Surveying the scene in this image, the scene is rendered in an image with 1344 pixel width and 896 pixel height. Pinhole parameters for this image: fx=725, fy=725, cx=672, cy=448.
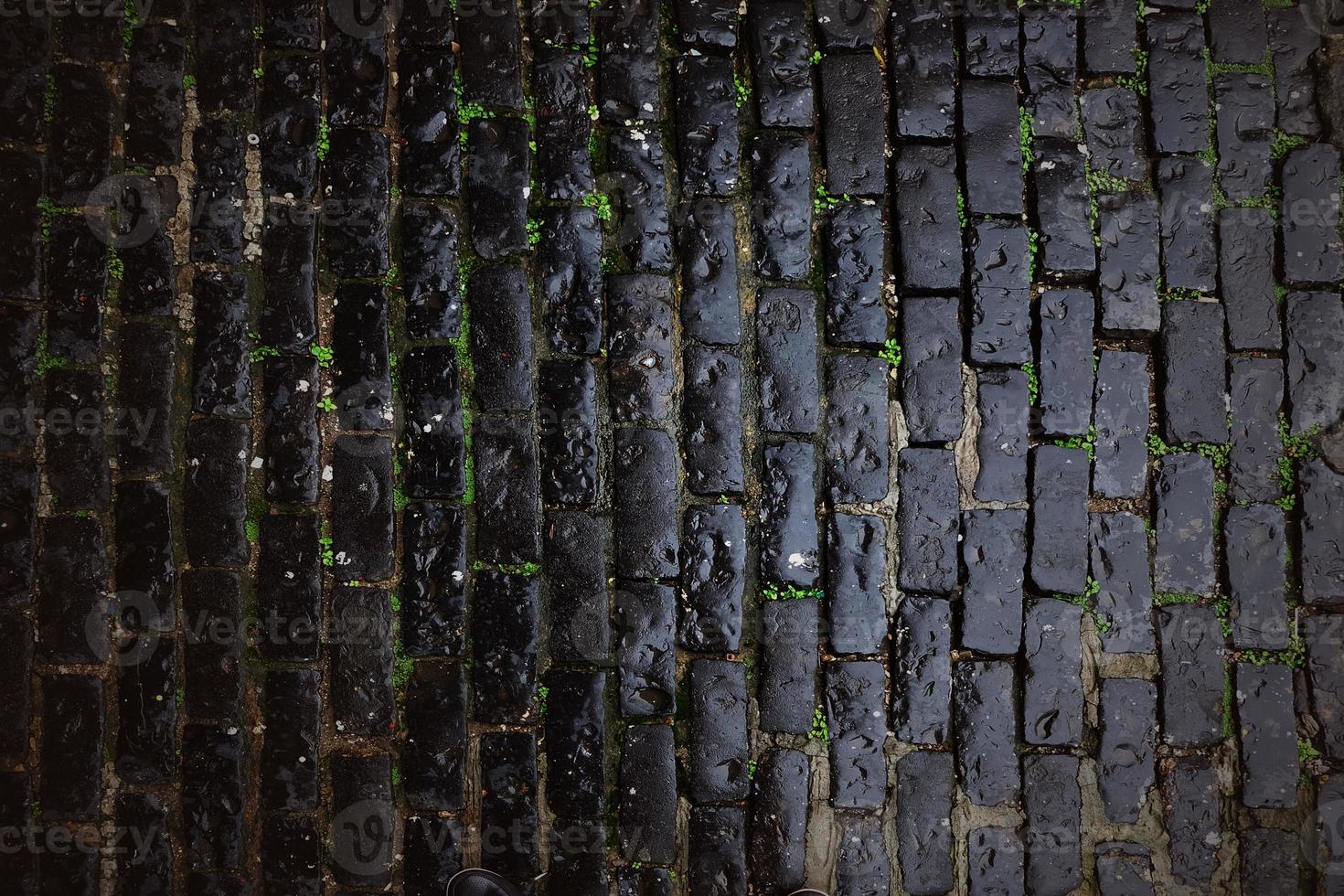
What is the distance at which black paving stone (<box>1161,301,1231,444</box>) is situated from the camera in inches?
128

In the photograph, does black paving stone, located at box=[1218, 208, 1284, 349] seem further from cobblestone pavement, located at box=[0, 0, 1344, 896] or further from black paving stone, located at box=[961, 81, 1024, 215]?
black paving stone, located at box=[961, 81, 1024, 215]

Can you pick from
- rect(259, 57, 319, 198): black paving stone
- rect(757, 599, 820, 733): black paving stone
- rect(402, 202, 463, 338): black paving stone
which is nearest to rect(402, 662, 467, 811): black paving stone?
rect(757, 599, 820, 733): black paving stone

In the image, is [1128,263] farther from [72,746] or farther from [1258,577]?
[72,746]

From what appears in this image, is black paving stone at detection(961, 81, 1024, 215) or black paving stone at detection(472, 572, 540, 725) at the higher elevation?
black paving stone at detection(961, 81, 1024, 215)

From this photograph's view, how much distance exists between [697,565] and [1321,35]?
12.3ft

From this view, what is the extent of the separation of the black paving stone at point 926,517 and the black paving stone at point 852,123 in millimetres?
1242

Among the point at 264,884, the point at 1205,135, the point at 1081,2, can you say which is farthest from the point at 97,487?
the point at 1205,135

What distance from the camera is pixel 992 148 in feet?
10.7

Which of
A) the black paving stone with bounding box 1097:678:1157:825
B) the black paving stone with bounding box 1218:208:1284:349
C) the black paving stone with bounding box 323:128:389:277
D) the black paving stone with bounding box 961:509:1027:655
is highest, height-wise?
the black paving stone with bounding box 323:128:389:277

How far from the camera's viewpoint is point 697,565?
A: 10.4 ft

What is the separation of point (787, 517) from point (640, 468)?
0.68 metres

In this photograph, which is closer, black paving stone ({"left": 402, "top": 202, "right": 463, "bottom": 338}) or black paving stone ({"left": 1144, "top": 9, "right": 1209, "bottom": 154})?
black paving stone ({"left": 402, "top": 202, "right": 463, "bottom": 338})

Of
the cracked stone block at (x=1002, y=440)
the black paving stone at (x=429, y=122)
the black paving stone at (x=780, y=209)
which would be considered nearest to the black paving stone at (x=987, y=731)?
the cracked stone block at (x=1002, y=440)

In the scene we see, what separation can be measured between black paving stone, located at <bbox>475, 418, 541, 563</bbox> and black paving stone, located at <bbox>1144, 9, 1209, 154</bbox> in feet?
10.4
